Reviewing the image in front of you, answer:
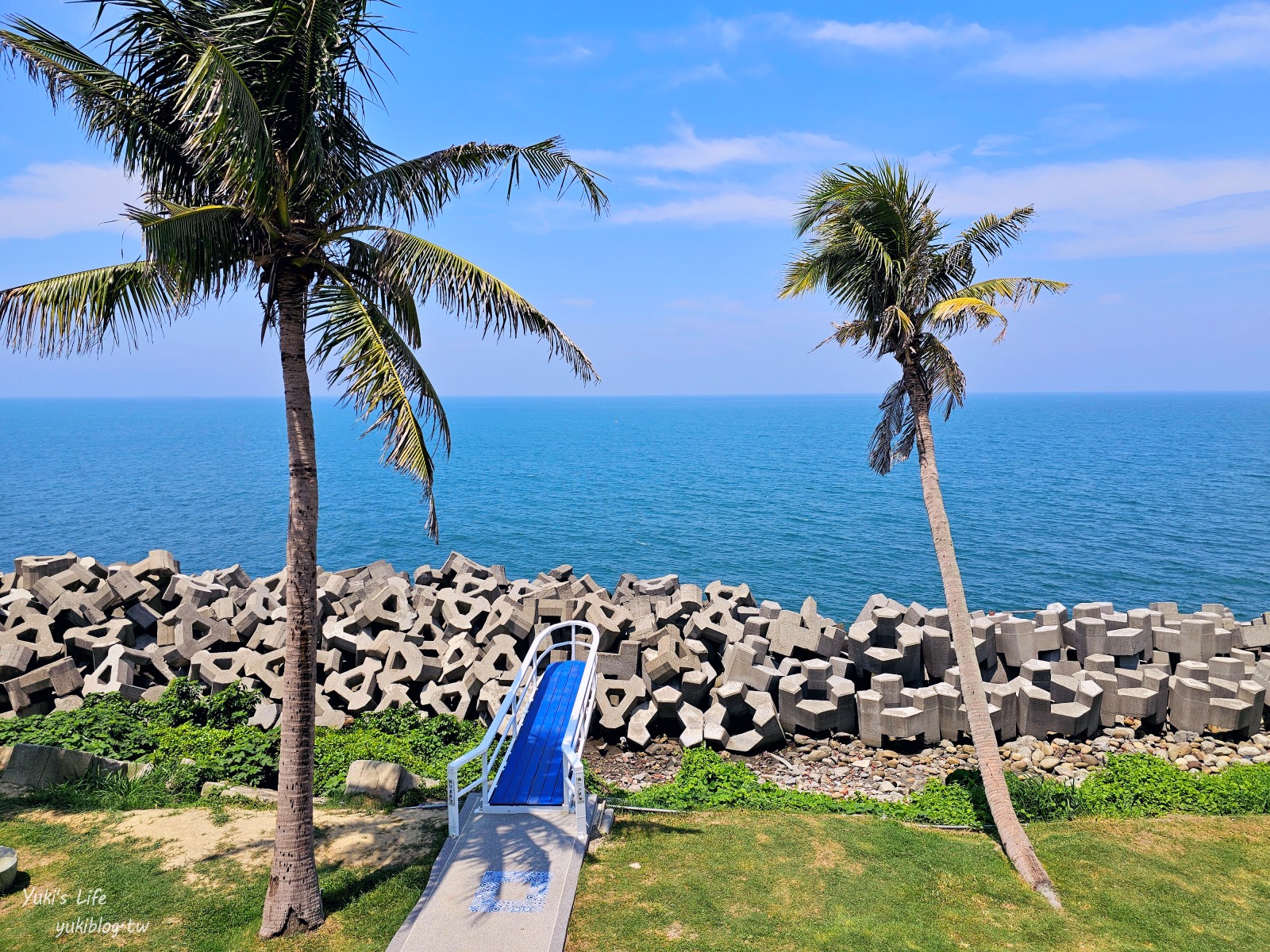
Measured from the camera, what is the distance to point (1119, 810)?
1202cm

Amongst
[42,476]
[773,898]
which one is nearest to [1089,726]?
[773,898]

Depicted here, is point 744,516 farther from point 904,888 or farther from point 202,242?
point 202,242

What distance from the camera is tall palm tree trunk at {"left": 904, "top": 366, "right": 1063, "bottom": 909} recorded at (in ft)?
34.9

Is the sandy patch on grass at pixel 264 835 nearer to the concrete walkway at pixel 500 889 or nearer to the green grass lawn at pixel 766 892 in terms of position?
the green grass lawn at pixel 766 892

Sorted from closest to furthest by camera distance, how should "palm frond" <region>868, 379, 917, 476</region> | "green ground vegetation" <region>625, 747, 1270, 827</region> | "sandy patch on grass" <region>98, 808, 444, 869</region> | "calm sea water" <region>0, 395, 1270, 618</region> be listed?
1. "sandy patch on grass" <region>98, 808, 444, 869</region>
2. "green ground vegetation" <region>625, 747, 1270, 827</region>
3. "palm frond" <region>868, 379, 917, 476</region>
4. "calm sea water" <region>0, 395, 1270, 618</region>

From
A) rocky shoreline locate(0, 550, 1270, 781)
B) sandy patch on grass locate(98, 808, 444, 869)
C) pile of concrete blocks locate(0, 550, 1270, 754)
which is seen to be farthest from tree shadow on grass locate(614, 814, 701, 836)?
pile of concrete blocks locate(0, 550, 1270, 754)

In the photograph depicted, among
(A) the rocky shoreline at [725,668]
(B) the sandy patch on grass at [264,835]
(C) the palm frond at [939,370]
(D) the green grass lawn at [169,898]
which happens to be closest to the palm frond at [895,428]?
(C) the palm frond at [939,370]

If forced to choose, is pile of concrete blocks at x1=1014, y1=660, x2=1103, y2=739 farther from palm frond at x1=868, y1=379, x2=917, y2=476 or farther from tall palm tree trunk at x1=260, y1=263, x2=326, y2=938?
tall palm tree trunk at x1=260, y1=263, x2=326, y2=938

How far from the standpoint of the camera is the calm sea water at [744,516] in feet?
118

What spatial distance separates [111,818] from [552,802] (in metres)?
5.67

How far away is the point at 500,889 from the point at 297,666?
314 cm

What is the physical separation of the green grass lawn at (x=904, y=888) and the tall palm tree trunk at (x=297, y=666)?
2849 millimetres

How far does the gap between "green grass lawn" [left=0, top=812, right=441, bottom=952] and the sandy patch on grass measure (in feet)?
0.56

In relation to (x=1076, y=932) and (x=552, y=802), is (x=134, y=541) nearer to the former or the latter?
(x=552, y=802)
